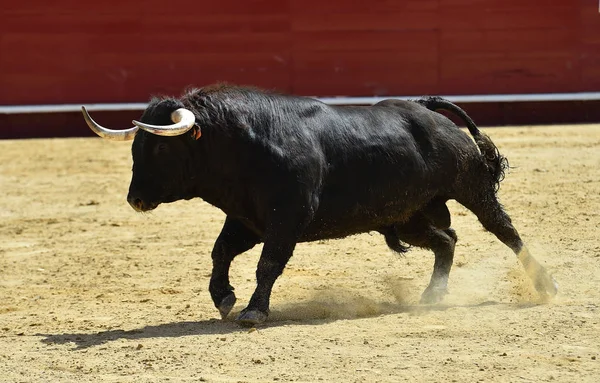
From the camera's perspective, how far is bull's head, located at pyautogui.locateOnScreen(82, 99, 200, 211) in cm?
473

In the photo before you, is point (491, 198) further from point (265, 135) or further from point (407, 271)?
point (265, 135)

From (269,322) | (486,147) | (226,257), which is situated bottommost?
(269,322)

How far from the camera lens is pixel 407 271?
5.87m

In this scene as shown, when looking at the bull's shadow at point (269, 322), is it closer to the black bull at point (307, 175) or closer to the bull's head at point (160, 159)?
the black bull at point (307, 175)

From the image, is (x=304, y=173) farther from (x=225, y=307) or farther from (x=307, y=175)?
(x=225, y=307)

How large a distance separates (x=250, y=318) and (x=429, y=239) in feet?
3.73

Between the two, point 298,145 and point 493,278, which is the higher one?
point 298,145

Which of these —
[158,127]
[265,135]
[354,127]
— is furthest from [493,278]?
[158,127]

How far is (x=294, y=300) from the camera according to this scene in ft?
17.5

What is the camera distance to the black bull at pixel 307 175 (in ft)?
15.6

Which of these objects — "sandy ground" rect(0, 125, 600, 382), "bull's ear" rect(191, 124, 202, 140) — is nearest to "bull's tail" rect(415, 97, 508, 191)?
"sandy ground" rect(0, 125, 600, 382)

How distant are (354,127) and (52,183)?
429cm

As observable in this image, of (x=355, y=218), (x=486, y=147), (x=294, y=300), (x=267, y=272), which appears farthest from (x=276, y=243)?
(x=486, y=147)

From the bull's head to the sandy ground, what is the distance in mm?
530
